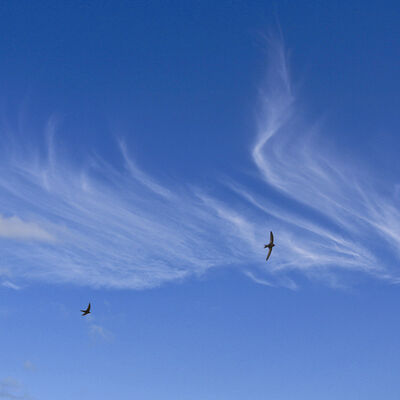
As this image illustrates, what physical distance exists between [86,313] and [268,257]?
5486 cm

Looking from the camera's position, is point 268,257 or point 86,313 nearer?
point 268,257

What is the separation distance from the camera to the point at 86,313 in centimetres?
15600

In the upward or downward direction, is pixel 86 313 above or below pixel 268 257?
below

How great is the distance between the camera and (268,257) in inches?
5738
